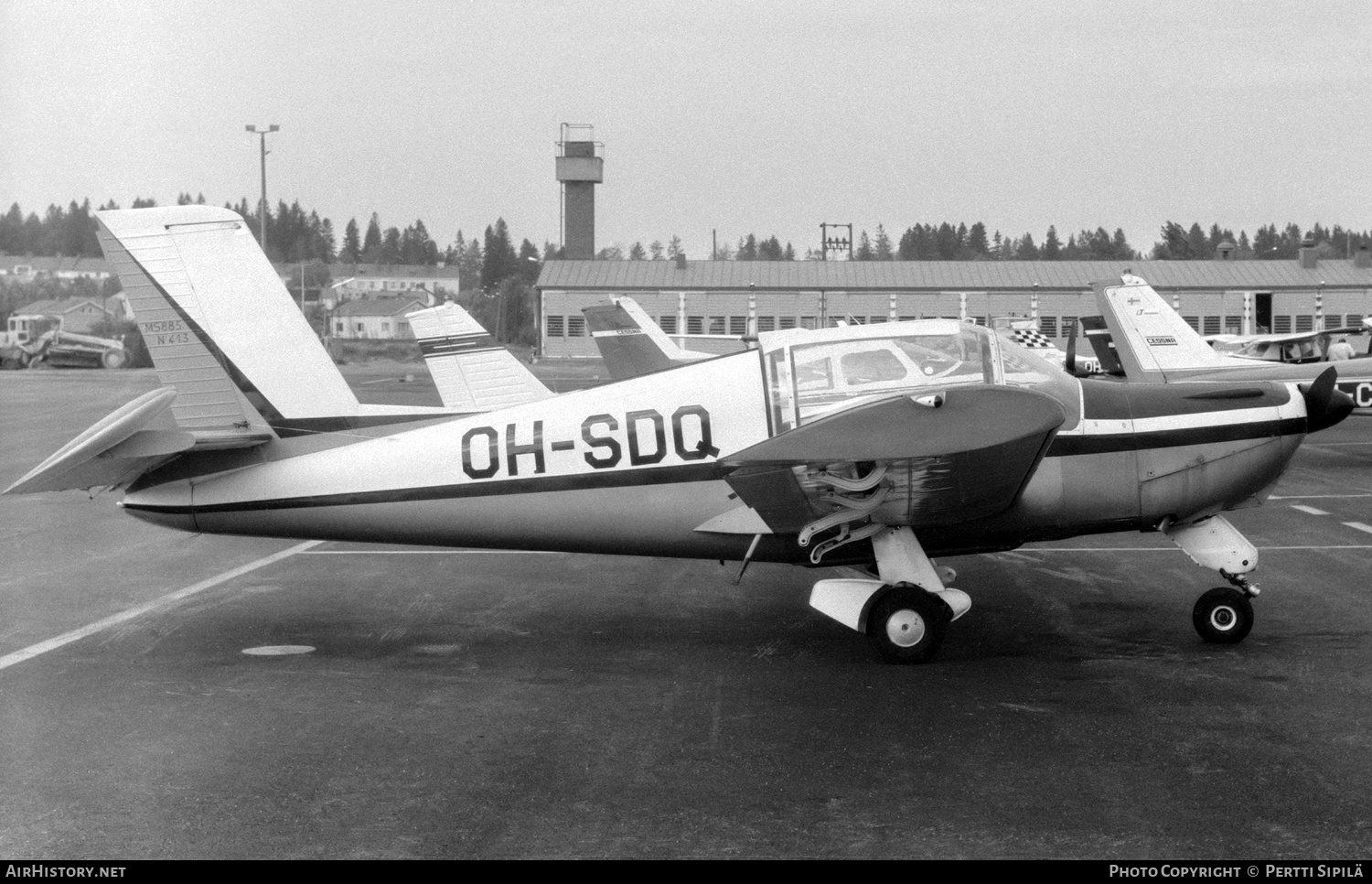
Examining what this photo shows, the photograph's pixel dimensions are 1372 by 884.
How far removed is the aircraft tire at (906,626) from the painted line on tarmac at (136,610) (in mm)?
5063

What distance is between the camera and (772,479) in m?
7.32

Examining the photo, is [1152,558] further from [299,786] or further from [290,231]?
[290,231]

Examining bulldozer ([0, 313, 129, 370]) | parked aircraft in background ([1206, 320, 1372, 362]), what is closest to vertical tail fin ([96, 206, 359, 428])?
parked aircraft in background ([1206, 320, 1372, 362])

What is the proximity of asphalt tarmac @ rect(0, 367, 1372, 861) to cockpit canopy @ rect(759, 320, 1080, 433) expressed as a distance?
5.09 ft

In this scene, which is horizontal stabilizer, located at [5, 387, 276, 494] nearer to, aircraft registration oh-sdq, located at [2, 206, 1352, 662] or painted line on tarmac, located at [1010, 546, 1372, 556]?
aircraft registration oh-sdq, located at [2, 206, 1352, 662]

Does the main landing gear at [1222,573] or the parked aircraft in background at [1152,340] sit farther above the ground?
the parked aircraft in background at [1152,340]

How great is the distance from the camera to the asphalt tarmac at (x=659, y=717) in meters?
4.77

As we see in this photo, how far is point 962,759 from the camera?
5.66m

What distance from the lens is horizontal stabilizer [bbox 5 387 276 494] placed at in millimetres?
7145

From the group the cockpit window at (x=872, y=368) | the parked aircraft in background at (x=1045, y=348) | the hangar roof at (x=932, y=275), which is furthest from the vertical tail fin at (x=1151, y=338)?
the hangar roof at (x=932, y=275)

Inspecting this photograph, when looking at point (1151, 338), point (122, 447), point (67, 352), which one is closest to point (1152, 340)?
point (1151, 338)

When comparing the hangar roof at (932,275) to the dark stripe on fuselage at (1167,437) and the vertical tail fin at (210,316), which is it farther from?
the dark stripe on fuselage at (1167,437)

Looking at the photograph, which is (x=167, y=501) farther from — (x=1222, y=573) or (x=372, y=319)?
(x=372, y=319)
